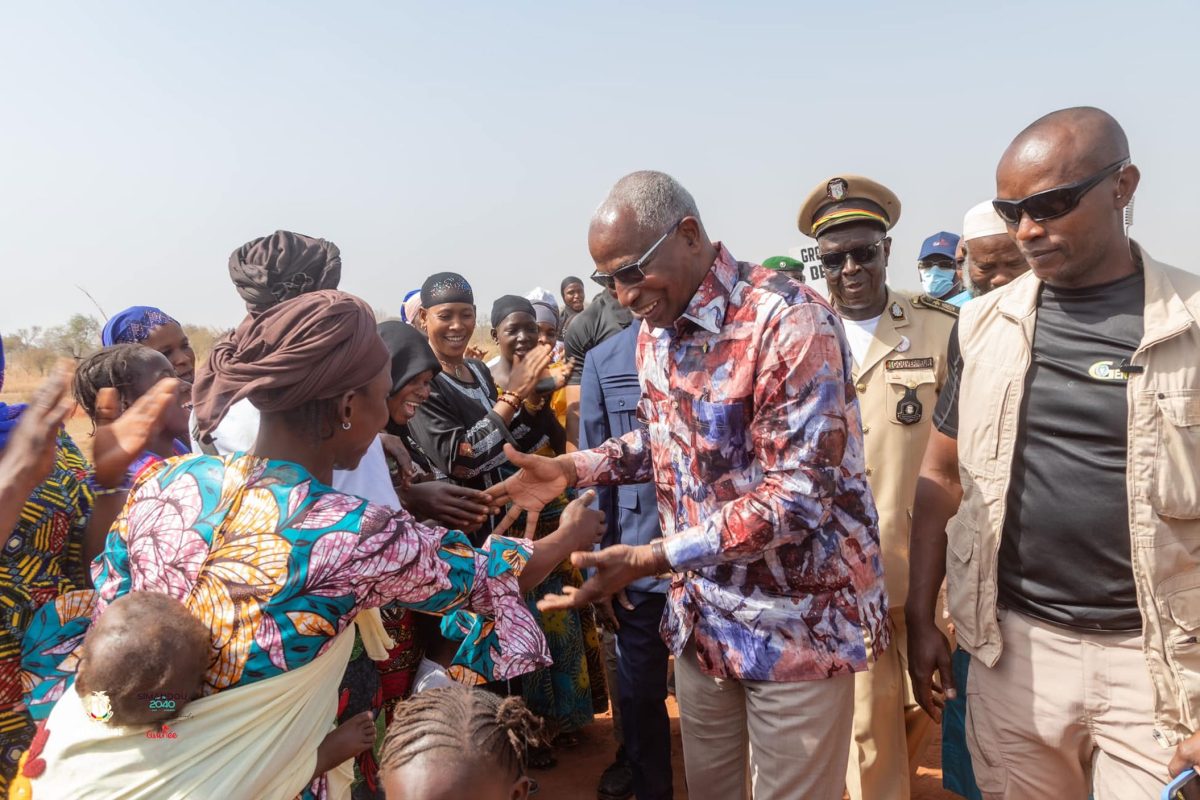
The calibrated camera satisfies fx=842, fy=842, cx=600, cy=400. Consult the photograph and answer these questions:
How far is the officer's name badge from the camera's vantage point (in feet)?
12.0

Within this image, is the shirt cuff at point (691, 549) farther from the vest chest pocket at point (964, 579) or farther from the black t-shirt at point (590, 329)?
the black t-shirt at point (590, 329)

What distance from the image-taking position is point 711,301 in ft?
8.46

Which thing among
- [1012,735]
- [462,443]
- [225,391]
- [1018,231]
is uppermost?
[1018,231]

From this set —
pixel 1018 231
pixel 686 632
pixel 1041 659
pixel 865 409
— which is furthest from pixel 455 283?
pixel 1041 659

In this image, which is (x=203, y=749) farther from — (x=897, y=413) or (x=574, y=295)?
(x=574, y=295)

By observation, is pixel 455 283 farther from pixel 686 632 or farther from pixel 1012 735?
pixel 1012 735

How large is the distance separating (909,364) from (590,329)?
8.75 feet

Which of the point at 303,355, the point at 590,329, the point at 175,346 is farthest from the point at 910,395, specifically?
the point at 175,346

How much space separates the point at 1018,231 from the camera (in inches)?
97.2

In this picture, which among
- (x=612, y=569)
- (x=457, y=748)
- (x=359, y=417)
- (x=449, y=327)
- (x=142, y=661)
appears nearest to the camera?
(x=142, y=661)

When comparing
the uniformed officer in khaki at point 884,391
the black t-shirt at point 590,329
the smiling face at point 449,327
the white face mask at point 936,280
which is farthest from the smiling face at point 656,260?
the white face mask at point 936,280

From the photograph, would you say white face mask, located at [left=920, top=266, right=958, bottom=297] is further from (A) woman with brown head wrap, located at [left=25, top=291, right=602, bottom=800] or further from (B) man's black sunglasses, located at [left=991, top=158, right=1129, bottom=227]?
(A) woman with brown head wrap, located at [left=25, top=291, right=602, bottom=800]

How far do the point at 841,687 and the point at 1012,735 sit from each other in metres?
0.59

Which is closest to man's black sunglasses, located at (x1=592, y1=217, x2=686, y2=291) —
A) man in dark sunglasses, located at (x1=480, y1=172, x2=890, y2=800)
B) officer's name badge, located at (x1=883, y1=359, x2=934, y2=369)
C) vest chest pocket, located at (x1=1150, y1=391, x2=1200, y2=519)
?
man in dark sunglasses, located at (x1=480, y1=172, x2=890, y2=800)
